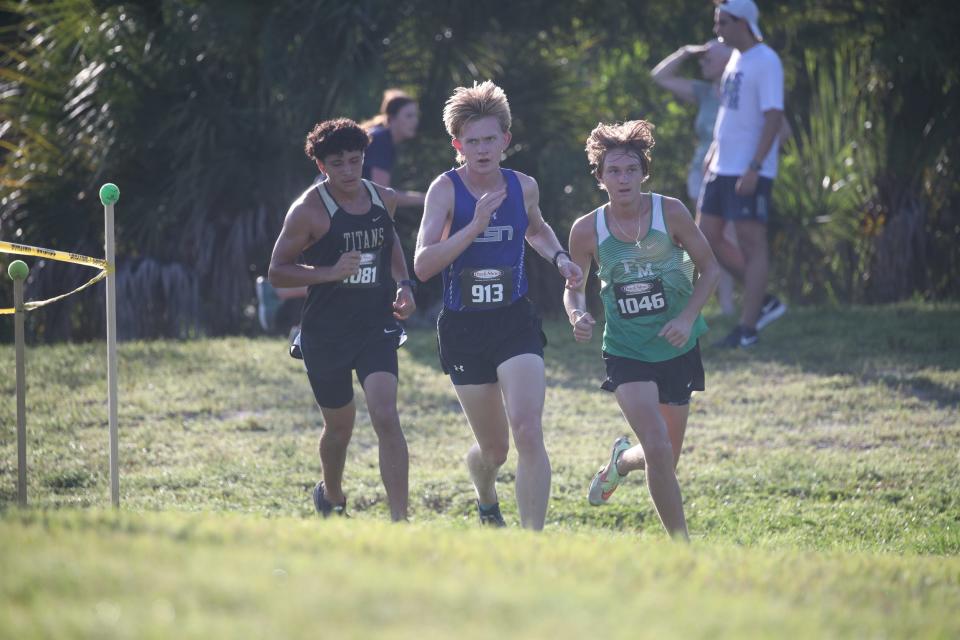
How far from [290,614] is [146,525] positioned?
4.23 feet

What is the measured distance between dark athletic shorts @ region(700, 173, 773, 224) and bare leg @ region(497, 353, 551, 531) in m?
4.74

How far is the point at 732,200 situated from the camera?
33.2 feet

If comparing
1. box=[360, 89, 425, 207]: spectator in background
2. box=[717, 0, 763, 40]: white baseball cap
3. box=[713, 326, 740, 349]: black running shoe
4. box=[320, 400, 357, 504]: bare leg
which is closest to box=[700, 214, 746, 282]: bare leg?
box=[713, 326, 740, 349]: black running shoe

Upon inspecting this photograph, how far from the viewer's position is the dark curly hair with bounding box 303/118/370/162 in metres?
6.32

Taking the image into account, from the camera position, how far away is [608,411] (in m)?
9.63

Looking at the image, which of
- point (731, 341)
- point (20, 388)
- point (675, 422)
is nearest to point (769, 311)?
point (731, 341)

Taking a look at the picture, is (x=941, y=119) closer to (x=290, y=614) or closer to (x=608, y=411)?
(x=608, y=411)

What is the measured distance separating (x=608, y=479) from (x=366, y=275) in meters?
1.67

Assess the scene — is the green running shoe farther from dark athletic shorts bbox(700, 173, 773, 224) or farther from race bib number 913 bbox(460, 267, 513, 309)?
dark athletic shorts bbox(700, 173, 773, 224)

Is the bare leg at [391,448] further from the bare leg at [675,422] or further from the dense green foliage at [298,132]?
the dense green foliage at [298,132]

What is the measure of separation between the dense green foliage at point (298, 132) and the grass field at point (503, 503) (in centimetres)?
126

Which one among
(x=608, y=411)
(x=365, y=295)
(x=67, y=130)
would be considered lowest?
(x=608, y=411)

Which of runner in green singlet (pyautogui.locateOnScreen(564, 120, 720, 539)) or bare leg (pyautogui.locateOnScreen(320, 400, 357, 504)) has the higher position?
runner in green singlet (pyautogui.locateOnScreen(564, 120, 720, 539))

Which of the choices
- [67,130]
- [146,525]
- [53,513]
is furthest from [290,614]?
[67,130]
